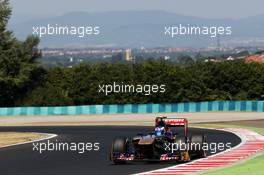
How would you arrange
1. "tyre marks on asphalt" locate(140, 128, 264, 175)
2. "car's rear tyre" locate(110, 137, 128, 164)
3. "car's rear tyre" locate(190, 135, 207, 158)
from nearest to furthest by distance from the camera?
1. "tyre marks on asphalt" locate(140, 128, 264, 175)
2. "car's rear tyre" locate(110, 137, 128, 164)
3. "car's rear tyre" locate(190, 135, 207, 158)

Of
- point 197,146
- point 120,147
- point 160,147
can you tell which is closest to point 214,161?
point 197,146

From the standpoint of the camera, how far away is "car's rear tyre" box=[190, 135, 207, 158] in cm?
2122

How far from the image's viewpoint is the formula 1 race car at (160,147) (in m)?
20.5

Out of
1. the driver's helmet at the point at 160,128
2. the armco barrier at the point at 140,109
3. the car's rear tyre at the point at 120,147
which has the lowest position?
the armco barrier at the point at 140,109

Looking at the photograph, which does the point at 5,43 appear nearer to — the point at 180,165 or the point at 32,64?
the point at 32,64

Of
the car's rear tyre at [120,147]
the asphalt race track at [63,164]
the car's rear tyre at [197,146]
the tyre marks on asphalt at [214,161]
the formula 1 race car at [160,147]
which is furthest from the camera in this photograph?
the car's rear tyre at [197,146]

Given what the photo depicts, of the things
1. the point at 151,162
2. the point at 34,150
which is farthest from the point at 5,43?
the point at 151,162

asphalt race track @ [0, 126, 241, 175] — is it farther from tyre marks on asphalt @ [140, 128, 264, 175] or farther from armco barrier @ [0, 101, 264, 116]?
armco barrier @ [0, 101, 264, 116]

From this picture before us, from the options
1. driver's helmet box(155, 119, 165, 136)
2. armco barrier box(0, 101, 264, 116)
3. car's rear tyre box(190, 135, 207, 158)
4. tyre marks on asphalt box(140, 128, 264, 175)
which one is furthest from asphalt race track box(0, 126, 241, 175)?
armco barrier box(0, 101, 264, 116)

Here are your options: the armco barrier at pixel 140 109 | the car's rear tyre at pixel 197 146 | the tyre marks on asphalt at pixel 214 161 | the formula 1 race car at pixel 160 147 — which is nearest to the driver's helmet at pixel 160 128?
the formula 1 race car at pixel 160 147

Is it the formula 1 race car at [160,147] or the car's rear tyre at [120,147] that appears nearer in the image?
the formula 1 race car at [160,147]

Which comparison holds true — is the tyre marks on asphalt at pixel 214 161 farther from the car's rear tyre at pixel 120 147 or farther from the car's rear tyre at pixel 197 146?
the car's rear tyre at pixel 120 147

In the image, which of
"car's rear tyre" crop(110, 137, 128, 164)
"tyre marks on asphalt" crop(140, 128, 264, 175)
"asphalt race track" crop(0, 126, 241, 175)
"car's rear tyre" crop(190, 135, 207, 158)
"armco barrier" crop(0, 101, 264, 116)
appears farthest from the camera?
"armco barrier" crop(0, 101, 264, 116)

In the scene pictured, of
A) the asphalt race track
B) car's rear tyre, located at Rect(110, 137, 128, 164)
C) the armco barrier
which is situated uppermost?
car's rear tyre, located at Rect(110, 137, 128, 164)
